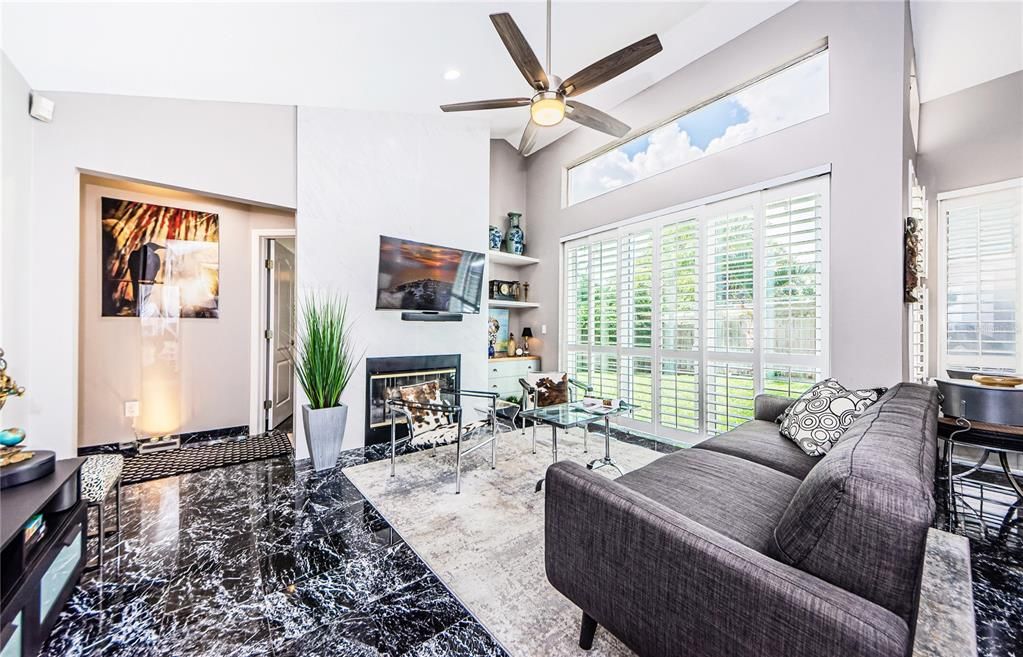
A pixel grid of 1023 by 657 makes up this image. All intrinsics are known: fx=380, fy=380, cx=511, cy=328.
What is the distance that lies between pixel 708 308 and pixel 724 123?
1.70 metres

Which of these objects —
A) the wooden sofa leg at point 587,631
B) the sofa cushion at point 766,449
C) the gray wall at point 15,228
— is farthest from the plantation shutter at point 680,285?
the gray wall at point 15,228

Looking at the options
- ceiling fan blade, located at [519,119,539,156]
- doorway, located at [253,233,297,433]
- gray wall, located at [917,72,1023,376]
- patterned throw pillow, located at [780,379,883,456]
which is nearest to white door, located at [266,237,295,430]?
doorway, located at [253,233,297,433]

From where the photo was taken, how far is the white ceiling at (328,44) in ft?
7.57

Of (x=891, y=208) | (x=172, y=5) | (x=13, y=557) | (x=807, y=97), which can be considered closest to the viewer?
(x=13, y=557)

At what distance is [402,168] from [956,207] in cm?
504

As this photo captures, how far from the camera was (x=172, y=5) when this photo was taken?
2.23 meters

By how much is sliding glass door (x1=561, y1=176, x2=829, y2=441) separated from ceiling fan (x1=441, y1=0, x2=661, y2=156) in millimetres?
1477

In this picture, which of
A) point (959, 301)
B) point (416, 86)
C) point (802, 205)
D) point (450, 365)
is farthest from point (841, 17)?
point (450, 365)

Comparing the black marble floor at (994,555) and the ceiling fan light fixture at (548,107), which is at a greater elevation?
the ceiling fan light fixture at (548,107)

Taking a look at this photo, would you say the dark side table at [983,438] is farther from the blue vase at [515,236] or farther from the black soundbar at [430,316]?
the blue vase at [515,236]

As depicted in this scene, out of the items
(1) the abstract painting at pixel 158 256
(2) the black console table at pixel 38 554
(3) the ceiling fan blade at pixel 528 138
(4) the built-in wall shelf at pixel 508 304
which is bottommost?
(2) the black console table at pixel 38 554

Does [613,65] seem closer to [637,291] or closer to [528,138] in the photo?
[528,138]

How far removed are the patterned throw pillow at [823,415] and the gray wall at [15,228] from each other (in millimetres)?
4813

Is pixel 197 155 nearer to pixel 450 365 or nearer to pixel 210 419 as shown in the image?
pixel 210 419
